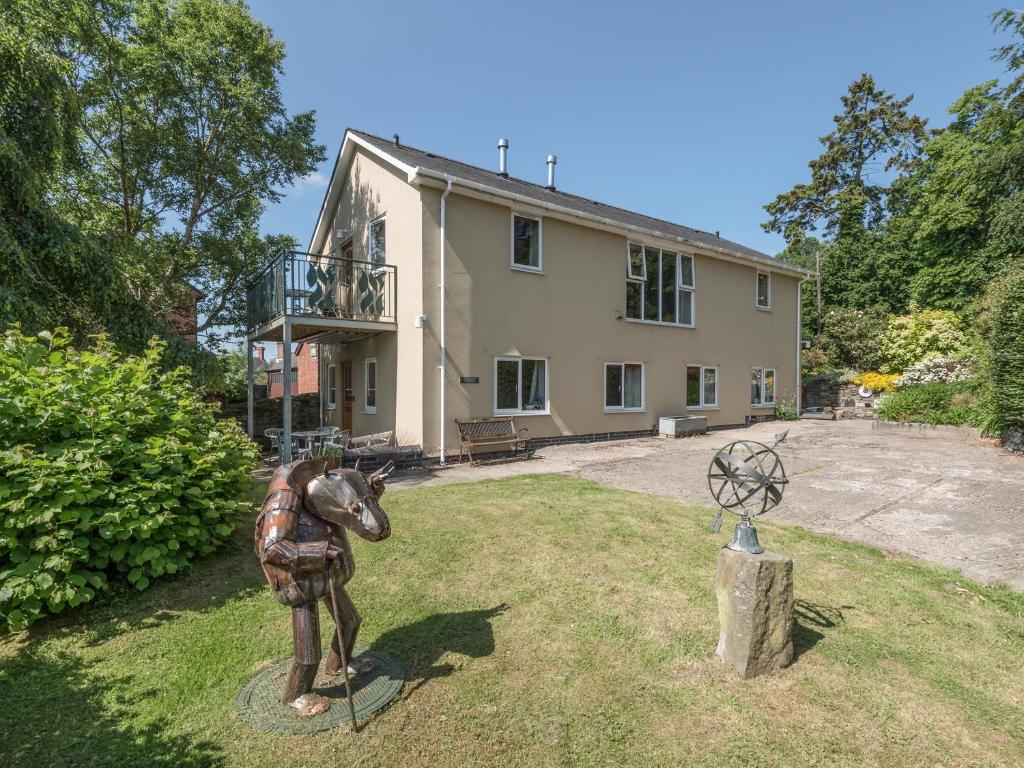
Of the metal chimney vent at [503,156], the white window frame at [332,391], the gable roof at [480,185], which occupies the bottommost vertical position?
the white window frame at [332,391]

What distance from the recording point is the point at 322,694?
9.24 ft

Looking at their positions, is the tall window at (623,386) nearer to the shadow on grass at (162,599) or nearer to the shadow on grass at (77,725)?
the shadow on grass at (162,599)

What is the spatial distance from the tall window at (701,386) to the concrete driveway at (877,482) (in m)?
2.07

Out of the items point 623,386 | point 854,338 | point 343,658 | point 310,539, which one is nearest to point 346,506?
point 310,539

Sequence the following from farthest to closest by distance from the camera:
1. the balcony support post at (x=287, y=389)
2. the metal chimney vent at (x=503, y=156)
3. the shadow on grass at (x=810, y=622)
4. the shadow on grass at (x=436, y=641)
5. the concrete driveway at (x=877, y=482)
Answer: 1. the metal chimney vent at (x=503, y=156)
2. the balcony support post at (x=287, y=389)
3. the concrete driveway at (x=877, y=482)
4. the shadow on grass at (x=810, y=622)
5. the shadow on grass at (x=436, y=641)

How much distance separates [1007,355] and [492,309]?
1147 centimetres

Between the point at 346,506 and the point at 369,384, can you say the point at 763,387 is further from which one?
the point at 346,506

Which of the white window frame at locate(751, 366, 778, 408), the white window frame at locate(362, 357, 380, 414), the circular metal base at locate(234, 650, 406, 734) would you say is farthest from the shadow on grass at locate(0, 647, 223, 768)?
the white window frame at locate(751, 366, 778, 408)

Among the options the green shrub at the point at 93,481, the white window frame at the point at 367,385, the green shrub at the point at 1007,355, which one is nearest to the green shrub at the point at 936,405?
the green shrub at the point at 1007,355

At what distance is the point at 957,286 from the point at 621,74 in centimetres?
2253

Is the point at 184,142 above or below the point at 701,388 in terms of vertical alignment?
above

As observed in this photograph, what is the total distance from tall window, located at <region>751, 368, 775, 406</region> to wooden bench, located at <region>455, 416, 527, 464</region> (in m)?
10.8

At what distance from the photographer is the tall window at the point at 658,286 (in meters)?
14.3

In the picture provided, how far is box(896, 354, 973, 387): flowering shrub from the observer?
17734 mm
